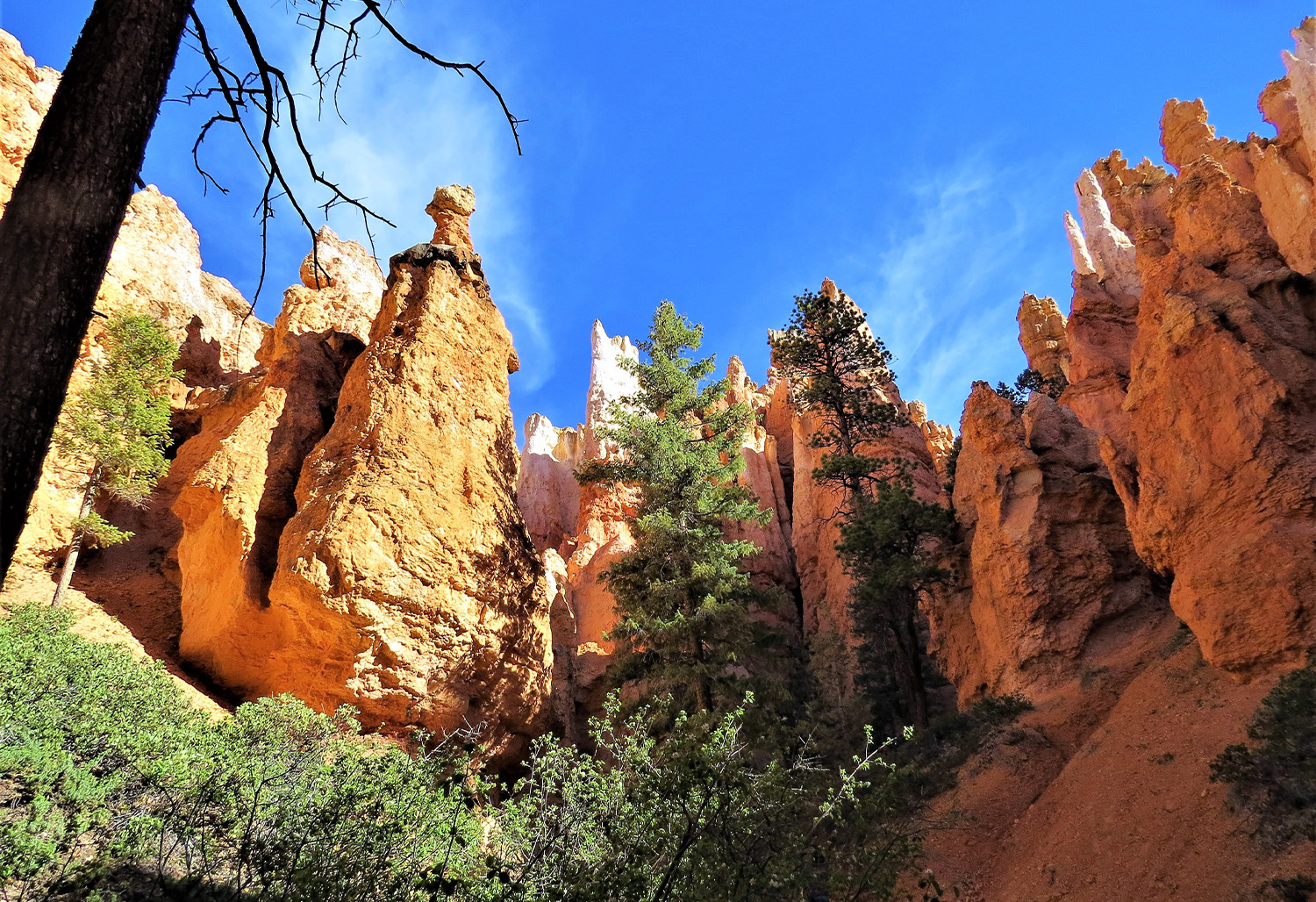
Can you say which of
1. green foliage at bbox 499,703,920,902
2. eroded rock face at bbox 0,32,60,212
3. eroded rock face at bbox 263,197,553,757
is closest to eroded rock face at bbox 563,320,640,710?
eroded rock face at bbox 263,197,553,757

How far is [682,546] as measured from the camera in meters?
16.6

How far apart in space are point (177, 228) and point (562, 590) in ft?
79.0

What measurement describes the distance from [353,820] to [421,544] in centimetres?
733

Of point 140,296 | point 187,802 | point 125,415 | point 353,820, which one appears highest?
point 140,296

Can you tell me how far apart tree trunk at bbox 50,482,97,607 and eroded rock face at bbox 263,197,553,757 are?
556 centimetres

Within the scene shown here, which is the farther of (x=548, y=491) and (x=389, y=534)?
(x=548, y=491)

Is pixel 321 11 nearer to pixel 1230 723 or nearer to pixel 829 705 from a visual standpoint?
pixel 1230 723

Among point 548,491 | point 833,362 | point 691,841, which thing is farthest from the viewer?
point 548,491

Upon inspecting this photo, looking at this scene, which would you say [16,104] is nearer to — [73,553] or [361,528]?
[73,553]

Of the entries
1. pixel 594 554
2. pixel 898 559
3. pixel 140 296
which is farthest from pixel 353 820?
pixel 140 296

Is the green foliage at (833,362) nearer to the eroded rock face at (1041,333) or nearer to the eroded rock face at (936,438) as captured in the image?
the eroded rock face at (936,438)

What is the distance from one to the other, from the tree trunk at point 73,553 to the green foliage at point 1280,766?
19.6 metres

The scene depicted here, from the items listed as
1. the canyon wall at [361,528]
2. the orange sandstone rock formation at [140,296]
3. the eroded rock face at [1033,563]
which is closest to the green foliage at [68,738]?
the canyon wall at [361,528]

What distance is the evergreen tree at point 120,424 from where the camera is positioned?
16547 mm
